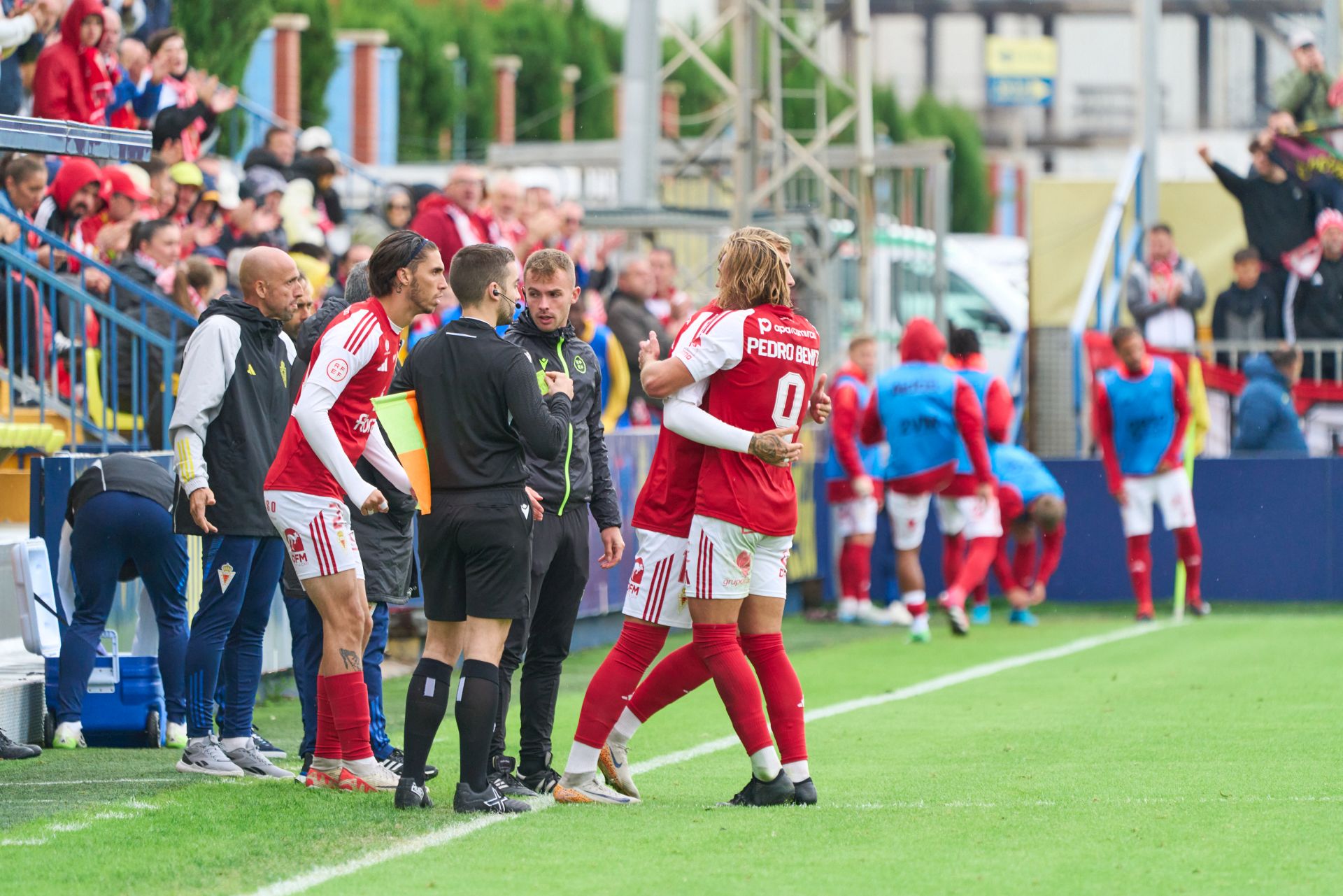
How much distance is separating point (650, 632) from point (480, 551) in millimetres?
795

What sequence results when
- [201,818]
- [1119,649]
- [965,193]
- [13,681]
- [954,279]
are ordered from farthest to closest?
[965,193]
[954,279]
[1119,649]
[13,681]
[201,818]

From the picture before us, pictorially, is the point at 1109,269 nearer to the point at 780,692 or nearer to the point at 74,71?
the point at 74,71

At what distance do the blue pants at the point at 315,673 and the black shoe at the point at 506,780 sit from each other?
76 cm

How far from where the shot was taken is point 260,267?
27.8ft

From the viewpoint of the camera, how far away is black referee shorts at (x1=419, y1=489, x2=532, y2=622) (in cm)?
720

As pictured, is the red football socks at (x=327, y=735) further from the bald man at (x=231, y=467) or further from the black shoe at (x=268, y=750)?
the black shoe at (x=268, y=750)

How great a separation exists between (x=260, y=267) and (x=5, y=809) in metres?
2.32

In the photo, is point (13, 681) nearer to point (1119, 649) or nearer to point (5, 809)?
point (5, 809)

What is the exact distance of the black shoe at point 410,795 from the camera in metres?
7.34

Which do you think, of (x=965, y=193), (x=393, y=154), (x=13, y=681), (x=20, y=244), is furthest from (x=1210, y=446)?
(x=965, y=193)

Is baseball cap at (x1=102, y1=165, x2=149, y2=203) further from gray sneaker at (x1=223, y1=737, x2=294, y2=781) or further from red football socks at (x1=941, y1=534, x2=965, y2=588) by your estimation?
gray sneaker at (x1=223, y1=737, x2=294, y2=781)

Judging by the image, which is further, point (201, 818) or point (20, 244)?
point (20, 244)

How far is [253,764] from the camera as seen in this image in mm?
8484

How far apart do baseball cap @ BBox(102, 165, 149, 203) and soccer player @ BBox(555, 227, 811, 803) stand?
761cm
